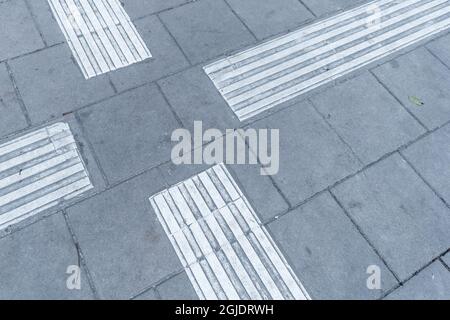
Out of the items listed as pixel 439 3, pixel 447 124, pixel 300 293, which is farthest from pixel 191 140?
pixel 439 3

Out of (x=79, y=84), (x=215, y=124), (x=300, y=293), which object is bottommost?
(x=300, y=293)

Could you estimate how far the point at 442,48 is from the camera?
17.4ft

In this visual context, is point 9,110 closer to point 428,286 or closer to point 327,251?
point 327,251

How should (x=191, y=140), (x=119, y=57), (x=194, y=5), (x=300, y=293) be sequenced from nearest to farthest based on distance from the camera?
(x=300, y=293) → (x=191, y=140) → (x=119, y=57) → (x=194, y=5)

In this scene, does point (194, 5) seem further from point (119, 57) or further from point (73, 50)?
point (73, 50)

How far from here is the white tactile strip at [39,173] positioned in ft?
12.6

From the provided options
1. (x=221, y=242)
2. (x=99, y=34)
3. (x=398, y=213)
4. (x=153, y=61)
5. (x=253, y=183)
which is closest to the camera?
(x=221, y=242)

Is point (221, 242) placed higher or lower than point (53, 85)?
lower

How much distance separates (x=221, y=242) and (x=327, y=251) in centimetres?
108

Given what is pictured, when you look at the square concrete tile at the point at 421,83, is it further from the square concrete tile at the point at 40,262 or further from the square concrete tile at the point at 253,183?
the square concrete tile at the point at 40,262

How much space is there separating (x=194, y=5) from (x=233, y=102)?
6.38 ft

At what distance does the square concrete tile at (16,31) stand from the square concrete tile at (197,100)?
193cm

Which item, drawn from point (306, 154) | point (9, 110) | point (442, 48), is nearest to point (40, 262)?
point (9, 110)

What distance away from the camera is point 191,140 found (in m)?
4.32
